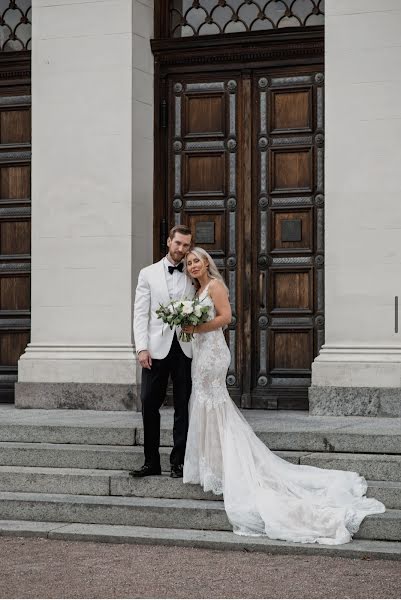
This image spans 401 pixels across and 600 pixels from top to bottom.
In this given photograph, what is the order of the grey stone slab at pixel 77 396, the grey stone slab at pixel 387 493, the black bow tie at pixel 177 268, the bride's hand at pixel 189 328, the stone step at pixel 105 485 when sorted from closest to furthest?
the grey stone slab at pixel 387 493
the stone step at pixel 105 485
the bride's hand at pixel 189 328
the black bow tie at pixel 177 268
the grey stone slab at pixel 77 396

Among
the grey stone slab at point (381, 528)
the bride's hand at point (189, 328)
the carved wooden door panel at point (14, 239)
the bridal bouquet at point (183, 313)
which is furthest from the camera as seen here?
the carved wooden door panel at point (14, 239)

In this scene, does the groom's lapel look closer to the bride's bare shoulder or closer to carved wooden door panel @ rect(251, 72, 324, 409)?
the bride's bare shoulder

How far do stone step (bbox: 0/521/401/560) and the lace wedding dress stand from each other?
0.48 feet

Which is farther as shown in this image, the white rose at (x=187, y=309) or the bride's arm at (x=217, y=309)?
the bride's arm at (x=217, y=309)

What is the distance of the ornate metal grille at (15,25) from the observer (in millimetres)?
15109

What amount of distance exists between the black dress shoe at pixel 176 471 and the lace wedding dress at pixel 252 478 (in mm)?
165

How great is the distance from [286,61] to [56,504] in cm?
629

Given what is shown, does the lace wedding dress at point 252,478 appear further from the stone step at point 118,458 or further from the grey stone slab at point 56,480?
the grey stone slab at point 56,480

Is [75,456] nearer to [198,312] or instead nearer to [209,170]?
[198,312]

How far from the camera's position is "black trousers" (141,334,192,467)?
10242mm

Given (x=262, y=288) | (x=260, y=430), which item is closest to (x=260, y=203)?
(x=262, y=288)

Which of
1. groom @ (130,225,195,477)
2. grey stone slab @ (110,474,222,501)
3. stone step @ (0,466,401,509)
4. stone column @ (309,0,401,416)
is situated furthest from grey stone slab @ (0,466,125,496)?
stone column @ (309,0,401,416)

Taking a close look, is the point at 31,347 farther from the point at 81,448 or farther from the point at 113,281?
the point at 81,448

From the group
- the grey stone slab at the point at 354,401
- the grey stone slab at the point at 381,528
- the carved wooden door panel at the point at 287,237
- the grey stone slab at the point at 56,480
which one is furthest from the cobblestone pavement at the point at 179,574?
the carved wooden door panel at the point at 287,237
